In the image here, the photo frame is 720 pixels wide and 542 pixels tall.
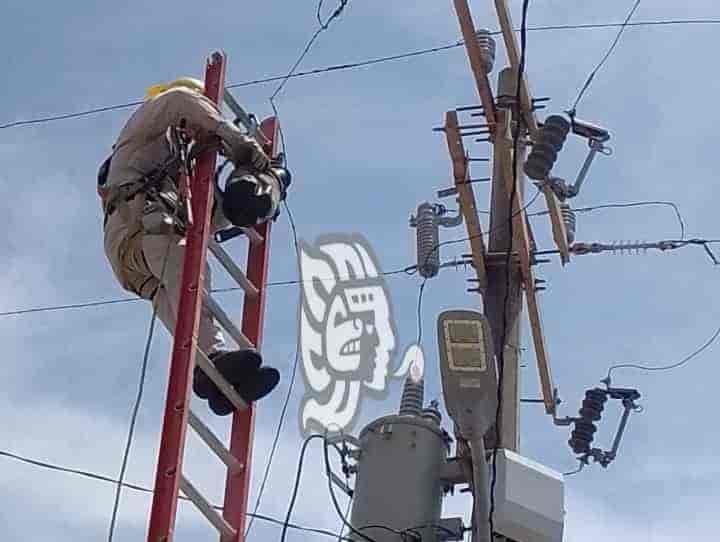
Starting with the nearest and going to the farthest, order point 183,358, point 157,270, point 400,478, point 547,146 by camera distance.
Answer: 1. point 183,358
2. point 157,270
3. point 400,478
4. point 547,146

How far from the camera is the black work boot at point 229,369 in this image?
6.18 metres

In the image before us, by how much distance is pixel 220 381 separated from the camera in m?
6.16

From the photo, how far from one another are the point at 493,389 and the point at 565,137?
3.49 m

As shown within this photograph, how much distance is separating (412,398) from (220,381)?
2.11 m

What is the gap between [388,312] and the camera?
8438 mm

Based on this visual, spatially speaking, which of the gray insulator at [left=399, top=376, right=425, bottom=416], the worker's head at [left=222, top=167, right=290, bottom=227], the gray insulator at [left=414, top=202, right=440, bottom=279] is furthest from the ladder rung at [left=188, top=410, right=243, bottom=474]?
the gray insulator at [left=414, top=202, right=440, bottom=279]

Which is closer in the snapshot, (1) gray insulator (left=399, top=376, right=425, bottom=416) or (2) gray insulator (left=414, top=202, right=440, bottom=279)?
(1) gray insulator (left=399, top=376, right=425, bottom=416)

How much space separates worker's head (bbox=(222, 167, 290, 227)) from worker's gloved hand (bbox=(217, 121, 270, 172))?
4cm

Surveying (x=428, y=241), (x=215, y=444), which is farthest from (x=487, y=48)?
(x=215, y=444)

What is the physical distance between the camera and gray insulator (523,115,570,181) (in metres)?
9.07

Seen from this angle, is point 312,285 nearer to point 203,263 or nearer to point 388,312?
point 388,312

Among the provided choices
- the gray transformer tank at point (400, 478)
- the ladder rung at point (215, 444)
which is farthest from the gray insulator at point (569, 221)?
the ladder rung at point (215, 444)

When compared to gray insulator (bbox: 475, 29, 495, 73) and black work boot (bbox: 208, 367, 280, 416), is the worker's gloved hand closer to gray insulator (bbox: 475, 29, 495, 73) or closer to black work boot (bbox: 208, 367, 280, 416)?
black work boot (bbox: 208, 367, 280, 416)

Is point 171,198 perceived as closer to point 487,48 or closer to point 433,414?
point 433,414
